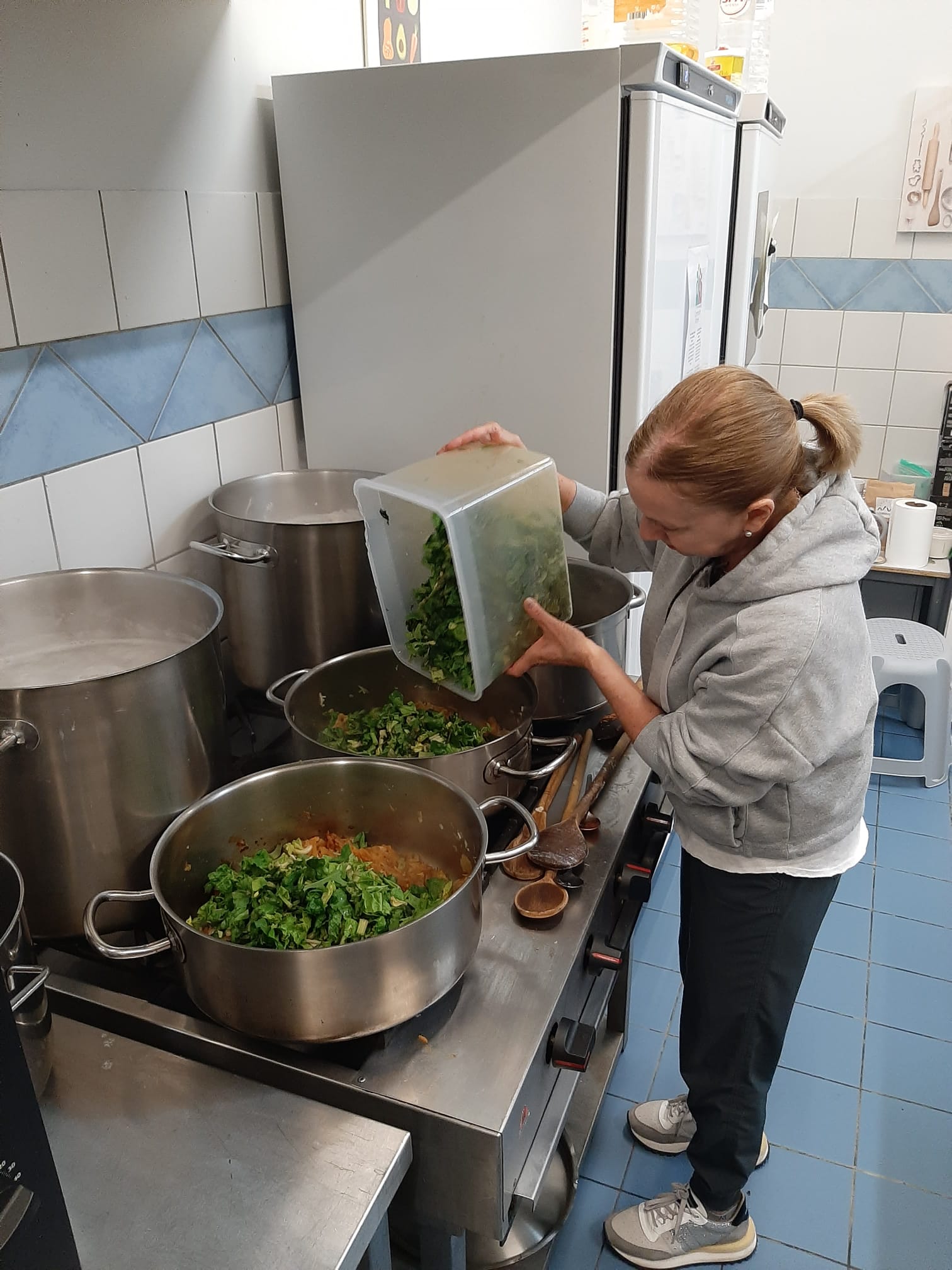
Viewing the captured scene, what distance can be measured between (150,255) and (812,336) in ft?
8.19

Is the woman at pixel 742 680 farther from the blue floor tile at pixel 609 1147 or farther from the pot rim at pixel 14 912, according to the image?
the pot rim at pixel 14 912

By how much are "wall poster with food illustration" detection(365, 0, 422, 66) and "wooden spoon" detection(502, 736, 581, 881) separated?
4.30 feet

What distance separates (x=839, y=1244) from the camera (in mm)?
1405

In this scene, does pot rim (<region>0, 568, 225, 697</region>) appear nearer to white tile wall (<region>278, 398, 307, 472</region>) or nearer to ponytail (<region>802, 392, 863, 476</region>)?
white tile wall (<region>278, 398, 307, 472</region>)

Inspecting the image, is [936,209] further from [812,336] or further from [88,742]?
[88,742]

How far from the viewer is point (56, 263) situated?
1139 millimetres

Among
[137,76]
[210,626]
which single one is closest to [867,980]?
[210,626]

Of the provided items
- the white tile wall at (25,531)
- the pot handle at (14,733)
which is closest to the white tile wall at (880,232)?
the white tile wall at (25,531)

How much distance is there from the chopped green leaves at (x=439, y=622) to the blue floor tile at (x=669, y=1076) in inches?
36.1

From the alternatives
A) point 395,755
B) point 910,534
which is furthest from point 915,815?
point 395,755

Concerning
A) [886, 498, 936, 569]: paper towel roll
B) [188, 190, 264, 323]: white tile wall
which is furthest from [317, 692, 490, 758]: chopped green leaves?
[886, 498, 936, 569]: paper towel roll

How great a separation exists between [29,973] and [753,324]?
2292mm

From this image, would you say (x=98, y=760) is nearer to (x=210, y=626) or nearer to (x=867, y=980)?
(x=210, y=626)

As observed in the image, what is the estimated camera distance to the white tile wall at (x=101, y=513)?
1.20 m
